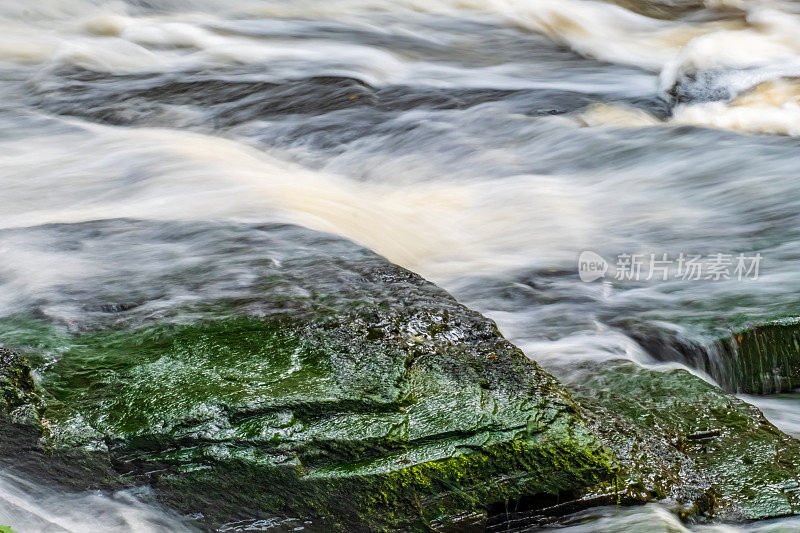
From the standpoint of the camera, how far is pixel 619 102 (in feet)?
24.1

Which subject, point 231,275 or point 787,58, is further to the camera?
point 787,58

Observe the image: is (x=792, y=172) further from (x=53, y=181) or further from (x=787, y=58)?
(x=53, y=181)

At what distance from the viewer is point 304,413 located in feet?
9.25

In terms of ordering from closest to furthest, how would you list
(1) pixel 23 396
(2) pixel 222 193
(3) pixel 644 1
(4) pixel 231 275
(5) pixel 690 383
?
(1) pixel 23 396, (5) pixel 690 383, (4) pixel 231 275, (2) pixel 222 193, (3) pixel 644 1

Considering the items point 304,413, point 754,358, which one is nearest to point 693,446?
point 754,358

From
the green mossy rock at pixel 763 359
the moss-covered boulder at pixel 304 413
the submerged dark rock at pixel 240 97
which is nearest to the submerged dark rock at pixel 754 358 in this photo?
the green mossy rock at pixel 763 359

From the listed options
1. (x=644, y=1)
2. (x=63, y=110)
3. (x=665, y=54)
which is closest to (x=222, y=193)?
(x=63, y=110)

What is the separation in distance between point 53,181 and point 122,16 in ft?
11.5

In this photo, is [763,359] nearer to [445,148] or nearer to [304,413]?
[304,413]
